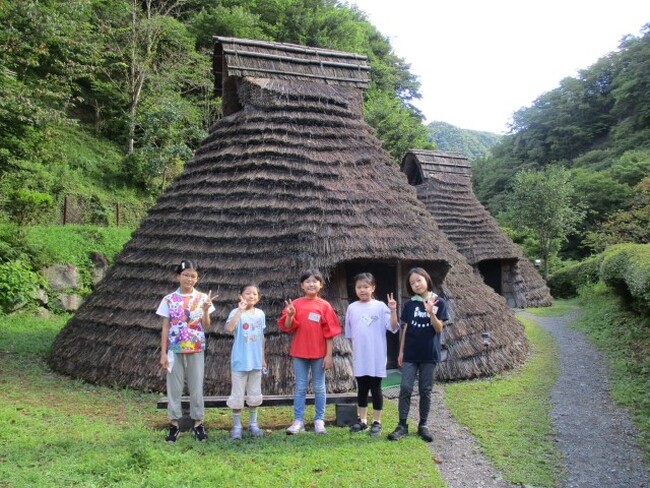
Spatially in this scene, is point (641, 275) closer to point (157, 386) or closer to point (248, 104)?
point (248, 104)

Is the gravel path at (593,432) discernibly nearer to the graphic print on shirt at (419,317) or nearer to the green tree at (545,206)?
the graphic print on shirt at (419,317)

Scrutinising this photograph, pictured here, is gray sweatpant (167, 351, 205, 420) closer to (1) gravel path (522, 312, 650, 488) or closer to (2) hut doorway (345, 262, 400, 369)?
(1) gravel path (522, 312, 650, 488)

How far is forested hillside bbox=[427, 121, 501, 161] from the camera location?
3147 inches

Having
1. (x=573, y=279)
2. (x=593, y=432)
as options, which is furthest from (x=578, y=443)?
(x=573, y=279)

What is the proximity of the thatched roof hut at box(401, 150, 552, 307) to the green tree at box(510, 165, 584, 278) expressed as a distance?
257 inches

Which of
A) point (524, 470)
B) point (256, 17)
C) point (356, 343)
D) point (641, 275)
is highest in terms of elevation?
point (256, 17)

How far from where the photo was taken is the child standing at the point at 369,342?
212 inches

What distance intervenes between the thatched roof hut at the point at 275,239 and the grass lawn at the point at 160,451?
2.70 ft

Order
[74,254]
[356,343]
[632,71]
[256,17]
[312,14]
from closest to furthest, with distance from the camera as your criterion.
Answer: [356,343] < [74,254] < [256,17] < [312,14] < [632,71]

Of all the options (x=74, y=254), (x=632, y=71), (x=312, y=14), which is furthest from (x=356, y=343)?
(x=632, y=71)

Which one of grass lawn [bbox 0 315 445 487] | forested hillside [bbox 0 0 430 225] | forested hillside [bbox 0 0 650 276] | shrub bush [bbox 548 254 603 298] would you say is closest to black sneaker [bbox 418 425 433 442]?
grass lawn [bbox 0 315 445 487]

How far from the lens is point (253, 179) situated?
805cm

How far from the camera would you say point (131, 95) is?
78.3 ft

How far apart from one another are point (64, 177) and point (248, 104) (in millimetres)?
13018
